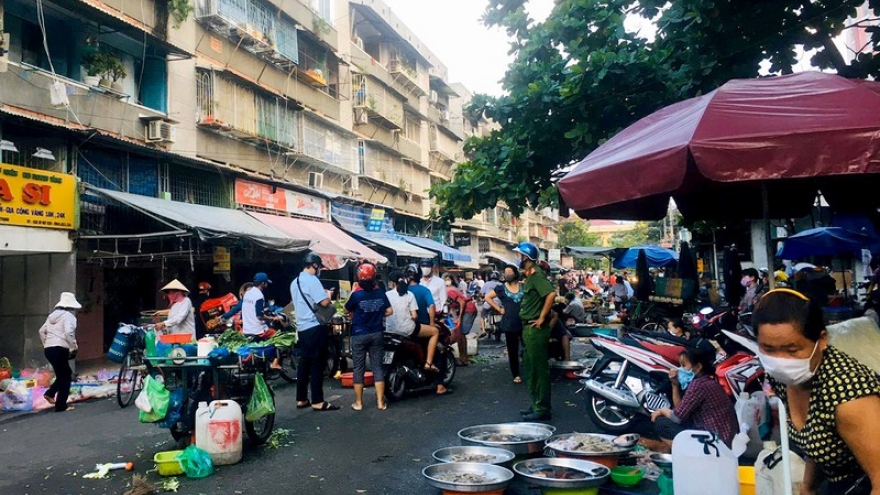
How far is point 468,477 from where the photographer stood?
169 inches

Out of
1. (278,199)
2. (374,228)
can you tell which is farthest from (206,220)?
(374,228)

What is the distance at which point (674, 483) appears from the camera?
3.70 metres

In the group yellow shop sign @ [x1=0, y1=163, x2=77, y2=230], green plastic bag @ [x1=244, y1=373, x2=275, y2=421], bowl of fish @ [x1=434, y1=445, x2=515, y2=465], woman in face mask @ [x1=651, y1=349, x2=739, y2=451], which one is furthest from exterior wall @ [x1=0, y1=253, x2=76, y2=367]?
woman in face mask @ [x1=651, y1=349, x2=739, y2=451]

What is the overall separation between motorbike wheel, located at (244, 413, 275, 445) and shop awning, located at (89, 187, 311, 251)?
5.69 meters

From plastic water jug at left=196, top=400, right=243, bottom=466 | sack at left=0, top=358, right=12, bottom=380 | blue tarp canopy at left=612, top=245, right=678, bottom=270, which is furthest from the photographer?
blue tarp canopy at left=612, top=245, right=678, bottom=270

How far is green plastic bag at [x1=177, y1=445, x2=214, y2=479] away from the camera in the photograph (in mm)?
5184

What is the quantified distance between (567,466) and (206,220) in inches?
403

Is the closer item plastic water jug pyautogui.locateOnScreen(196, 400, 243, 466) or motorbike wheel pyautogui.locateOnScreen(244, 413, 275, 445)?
plastic water jug pyautogui.locateOnScreen(196, 400, 243, 466)

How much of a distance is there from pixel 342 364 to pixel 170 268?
20.5 ft

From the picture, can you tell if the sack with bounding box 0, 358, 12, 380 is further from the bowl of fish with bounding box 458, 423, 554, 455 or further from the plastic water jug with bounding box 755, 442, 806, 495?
the plastic water jug with bounding box 755, 442, 806, 495

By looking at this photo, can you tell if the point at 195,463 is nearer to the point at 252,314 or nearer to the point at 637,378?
the point at 637,378

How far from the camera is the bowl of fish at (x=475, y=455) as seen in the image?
4570 mm

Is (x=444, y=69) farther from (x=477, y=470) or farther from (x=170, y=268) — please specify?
(x=477, y=470)

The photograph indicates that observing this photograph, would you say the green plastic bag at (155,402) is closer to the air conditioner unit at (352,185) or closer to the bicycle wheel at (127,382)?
the bicycle wheel at (127,382)
